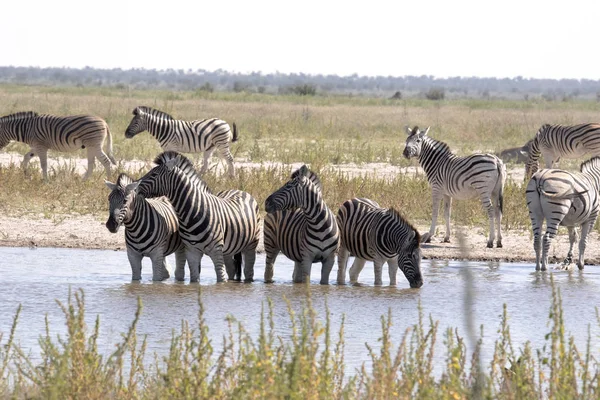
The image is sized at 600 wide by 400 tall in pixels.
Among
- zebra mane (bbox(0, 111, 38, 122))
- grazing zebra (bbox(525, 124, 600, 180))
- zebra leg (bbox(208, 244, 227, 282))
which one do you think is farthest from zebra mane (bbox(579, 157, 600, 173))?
zebra mane (bbox(0, 111, 38, 122))

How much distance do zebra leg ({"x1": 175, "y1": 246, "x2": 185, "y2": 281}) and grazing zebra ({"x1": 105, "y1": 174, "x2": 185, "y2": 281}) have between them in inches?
8.2

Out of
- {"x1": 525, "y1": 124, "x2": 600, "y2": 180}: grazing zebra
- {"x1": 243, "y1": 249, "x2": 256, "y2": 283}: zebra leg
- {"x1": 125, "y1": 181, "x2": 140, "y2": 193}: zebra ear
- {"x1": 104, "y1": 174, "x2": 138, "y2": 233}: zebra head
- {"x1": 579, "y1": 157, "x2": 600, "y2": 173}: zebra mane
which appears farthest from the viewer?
{"x1": 525, "y1": 124, "x2": 600, "y2": 180}: grazing zebra

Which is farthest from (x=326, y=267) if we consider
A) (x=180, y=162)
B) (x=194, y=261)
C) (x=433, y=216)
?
(x=433, y=216)

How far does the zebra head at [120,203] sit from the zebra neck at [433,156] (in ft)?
16.2

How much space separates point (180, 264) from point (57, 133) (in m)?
7.95

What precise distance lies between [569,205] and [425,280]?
1851mm

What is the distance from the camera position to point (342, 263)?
10258mm

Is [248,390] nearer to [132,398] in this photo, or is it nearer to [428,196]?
[132,398]

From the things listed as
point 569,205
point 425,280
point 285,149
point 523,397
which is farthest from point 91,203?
point 523,397

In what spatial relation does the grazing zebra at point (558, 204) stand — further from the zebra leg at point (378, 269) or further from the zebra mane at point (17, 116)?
the zebra mane at point (17, 116)

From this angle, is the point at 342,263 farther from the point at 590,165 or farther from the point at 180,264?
the point at 590,165

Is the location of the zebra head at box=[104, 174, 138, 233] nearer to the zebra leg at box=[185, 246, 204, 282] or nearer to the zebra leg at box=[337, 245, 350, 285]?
the zebra leg at box=[185, 246, 204, 282]

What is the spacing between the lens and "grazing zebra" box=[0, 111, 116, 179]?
1722 cm

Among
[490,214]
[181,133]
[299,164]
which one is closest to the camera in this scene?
[490,214]
